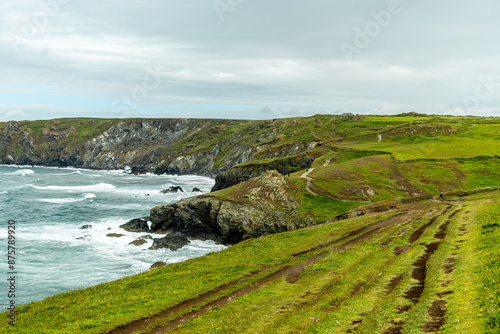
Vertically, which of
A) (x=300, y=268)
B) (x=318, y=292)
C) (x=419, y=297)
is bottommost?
(x=300, y=268)

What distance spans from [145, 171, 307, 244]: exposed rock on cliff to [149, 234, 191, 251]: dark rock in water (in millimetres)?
4596

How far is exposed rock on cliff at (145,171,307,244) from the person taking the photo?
59438mm

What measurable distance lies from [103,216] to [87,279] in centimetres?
3881

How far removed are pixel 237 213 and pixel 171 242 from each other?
480 inches

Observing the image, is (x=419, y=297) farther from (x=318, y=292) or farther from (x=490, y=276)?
(x=318, y=292)

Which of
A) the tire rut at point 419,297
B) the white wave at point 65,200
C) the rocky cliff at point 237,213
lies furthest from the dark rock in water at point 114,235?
the tire rut at point 419,297

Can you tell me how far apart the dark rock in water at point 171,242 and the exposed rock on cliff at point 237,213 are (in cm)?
460

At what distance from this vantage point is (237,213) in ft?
198

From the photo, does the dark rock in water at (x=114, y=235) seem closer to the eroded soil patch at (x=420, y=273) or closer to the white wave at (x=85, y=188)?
the eroded soil patch at (x=420, y=273)

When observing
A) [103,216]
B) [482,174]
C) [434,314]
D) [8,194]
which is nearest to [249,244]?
[434,314]

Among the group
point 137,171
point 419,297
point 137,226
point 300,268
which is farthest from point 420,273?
point 137,171

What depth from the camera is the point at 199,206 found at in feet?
212

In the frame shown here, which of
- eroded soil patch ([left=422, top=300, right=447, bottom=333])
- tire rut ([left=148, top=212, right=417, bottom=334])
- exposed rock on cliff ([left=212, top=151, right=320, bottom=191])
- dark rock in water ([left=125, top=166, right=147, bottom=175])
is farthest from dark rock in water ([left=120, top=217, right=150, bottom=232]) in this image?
dark rock in water ([left=125, top=166, right=147, bottom=175])

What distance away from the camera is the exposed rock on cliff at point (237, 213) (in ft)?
195
